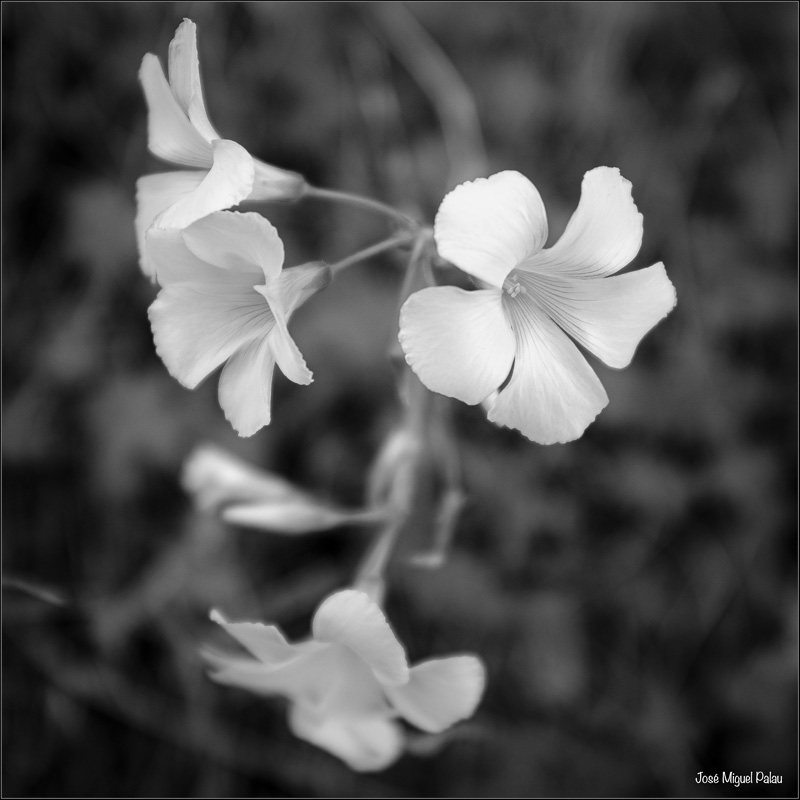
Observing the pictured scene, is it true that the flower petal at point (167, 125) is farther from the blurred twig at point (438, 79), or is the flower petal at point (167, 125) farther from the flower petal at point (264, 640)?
the blurred twig at point (438, 79)

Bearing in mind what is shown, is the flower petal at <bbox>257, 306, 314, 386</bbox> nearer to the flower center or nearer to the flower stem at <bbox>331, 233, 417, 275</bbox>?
the flower stem at <bbox>331, 233, 417, 275</bbox>

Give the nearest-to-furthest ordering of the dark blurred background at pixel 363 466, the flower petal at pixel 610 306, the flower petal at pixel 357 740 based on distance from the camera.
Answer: the flower petal at pixel 610 306, the flower petal at pixel 357 740, the dark blurred background at pixel 363 466

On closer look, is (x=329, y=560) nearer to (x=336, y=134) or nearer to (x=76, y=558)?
(x=76, y=558)

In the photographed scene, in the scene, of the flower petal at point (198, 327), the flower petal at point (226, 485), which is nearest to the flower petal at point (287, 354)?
the flower petal at point (198, 327)

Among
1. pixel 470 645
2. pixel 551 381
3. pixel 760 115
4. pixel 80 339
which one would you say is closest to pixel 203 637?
pixel 470 645

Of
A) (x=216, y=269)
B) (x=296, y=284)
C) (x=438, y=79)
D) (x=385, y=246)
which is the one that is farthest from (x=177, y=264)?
(x=438, y=79)
